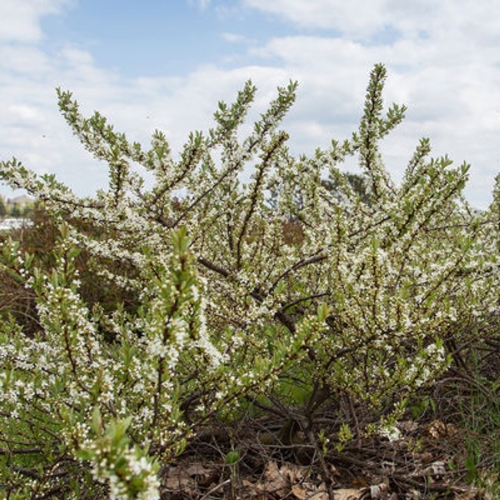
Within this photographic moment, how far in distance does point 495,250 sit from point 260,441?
295 cm

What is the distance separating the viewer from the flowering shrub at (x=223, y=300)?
208 cm

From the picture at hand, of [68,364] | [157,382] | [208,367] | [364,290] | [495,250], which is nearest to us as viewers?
[157,382]

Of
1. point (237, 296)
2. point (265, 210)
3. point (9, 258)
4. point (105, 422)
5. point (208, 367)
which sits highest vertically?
point (265, 210)

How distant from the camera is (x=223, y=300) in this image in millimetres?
3947

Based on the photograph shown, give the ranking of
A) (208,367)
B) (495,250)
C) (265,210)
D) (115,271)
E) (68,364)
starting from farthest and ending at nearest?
(115,271) → (495,250) → (265,210) → (208,367) → (68,364)

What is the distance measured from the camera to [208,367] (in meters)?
2.53

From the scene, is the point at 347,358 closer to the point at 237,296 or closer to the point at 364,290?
the point at 364,290

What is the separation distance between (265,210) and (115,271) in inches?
169

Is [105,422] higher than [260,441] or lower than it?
higher

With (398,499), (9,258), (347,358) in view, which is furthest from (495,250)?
(9,258)

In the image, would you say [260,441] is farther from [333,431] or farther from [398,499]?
[398,499]

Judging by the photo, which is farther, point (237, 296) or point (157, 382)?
point (237, 296)

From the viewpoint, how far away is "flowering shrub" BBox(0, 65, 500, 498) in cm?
208

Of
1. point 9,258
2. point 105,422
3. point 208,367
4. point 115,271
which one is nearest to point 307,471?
point 208,367
